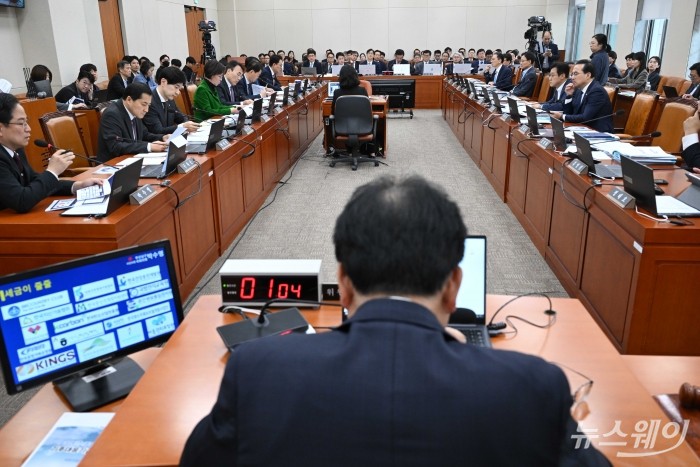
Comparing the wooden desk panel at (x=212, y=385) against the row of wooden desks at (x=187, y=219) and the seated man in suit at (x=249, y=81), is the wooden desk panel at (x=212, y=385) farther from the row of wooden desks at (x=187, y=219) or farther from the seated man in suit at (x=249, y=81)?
the seated man in suit at (x=249, y=81)

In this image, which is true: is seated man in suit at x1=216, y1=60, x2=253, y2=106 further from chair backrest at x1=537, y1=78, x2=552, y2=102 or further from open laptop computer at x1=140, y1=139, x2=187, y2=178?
chair backrest at x1=537, y1=78, x2=552, y2=102

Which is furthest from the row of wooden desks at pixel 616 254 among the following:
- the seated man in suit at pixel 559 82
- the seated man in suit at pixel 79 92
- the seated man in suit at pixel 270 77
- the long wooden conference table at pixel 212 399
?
the seated man in suit at pixel 79 92

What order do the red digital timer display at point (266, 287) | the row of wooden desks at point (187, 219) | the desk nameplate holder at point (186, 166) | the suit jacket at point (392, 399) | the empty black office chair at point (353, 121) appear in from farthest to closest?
the empty black office chair at point (353, 121)
the desk nameplate holder at point (186, 166)
the row of wooden desks at point (187, 219)
the red digital timer display at point (266, 287)
the suit jacket at point (392, 399)

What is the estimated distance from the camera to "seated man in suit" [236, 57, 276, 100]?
6.51m

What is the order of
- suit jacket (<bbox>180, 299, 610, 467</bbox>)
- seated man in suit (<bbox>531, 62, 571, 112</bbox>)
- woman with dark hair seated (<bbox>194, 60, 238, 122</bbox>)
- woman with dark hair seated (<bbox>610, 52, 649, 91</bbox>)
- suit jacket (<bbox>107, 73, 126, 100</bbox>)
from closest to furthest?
suit jacket (<bbox>180, 299, 610, 467</bbox>) < woman with dark hair seated (<bbox>194, 60, 238, 122</bbox>) < seated man in suit (<bbox>531, 62, 571, 112</bbox>) < suit jacket (<bbox>107, 73, 126, 100</bbox>) < woman with dark hair seated (<bbox>610, 52, 649, 91</bbox>)

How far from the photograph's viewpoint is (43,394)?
1521 mm

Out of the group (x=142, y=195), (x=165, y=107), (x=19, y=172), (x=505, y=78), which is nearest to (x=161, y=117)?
(x=165, y=107)

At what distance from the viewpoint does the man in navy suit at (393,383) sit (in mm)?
682

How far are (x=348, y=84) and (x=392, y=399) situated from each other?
19.9 ft

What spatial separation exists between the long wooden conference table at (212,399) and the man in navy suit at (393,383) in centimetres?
48

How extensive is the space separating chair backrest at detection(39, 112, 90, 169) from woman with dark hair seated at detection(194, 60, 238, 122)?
4.96 ft

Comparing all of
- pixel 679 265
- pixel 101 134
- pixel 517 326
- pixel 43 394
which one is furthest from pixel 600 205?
pixel 101 134

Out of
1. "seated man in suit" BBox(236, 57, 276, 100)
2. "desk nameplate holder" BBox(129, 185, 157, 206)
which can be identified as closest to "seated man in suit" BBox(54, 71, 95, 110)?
"seated man in suit" BBox(236, 57, 276, 100)

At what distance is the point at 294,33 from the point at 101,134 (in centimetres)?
1205
